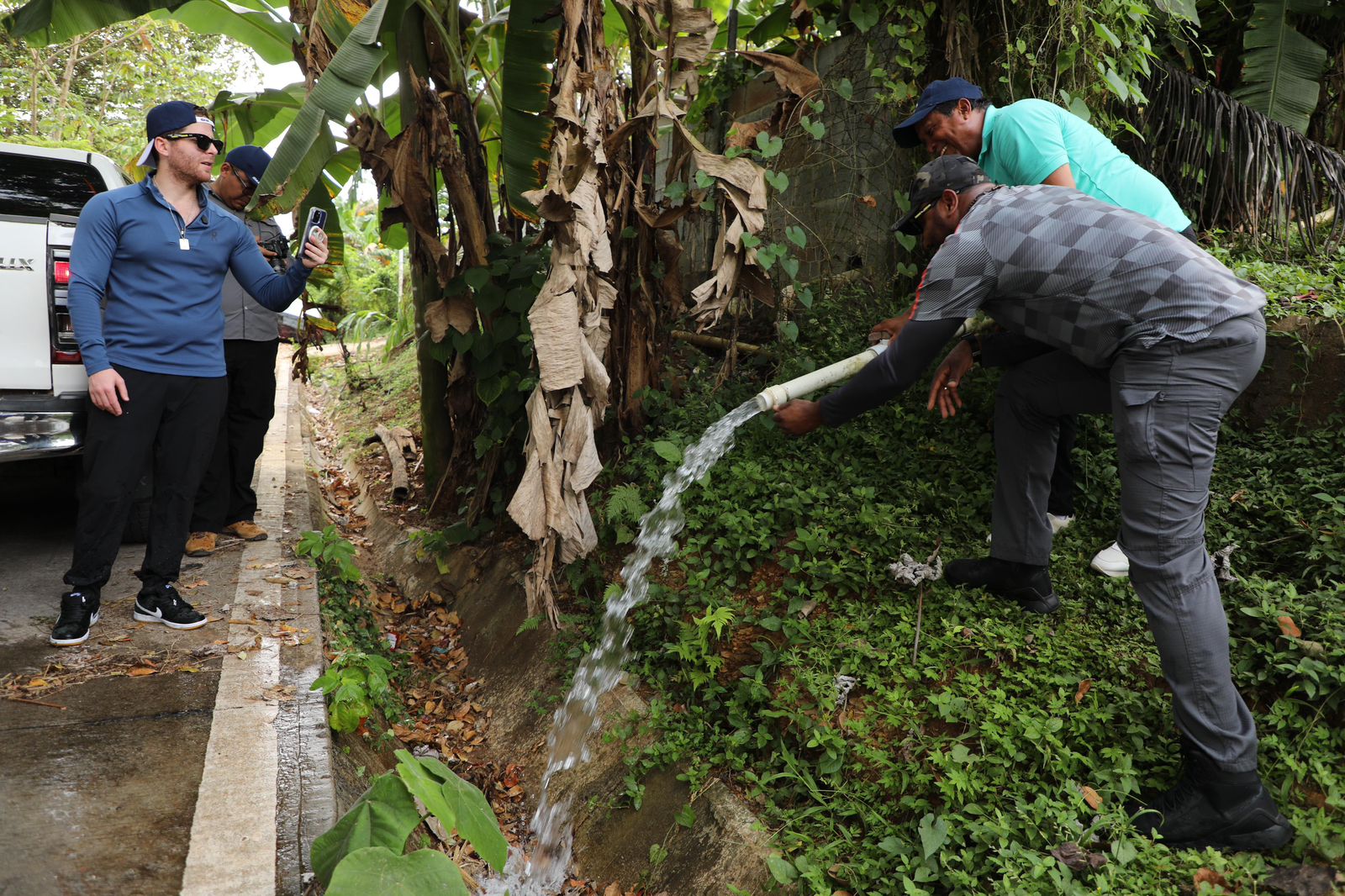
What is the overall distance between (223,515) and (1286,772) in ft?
17.3

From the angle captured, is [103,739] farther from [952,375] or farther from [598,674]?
[952,375]

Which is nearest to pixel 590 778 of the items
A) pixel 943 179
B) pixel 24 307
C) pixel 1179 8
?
pixel 943 179

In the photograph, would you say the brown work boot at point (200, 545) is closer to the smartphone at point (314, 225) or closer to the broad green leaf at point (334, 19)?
the smartphone at point (314, 225)

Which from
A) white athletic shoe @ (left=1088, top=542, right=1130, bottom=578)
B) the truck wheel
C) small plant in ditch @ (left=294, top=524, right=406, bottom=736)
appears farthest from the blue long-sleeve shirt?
white athletic shoe @ (left=1088, top=542, right=1130, bottom=578)

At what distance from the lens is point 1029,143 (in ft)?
11.7

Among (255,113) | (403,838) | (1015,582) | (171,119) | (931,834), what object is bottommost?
(931,834)

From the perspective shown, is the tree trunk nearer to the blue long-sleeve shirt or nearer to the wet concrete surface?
the blue long-sleeve shirt

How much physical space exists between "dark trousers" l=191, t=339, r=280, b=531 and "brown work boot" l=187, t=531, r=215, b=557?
0.09m

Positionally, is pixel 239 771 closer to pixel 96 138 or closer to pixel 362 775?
pixel 362 775

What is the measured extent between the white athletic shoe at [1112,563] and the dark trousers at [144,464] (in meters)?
3.91

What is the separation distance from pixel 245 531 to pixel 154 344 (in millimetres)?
1809

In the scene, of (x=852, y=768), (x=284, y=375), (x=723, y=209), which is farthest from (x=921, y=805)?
(x=284, y=375)

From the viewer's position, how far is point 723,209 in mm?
4445

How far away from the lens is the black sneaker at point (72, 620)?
3922 millimetres
